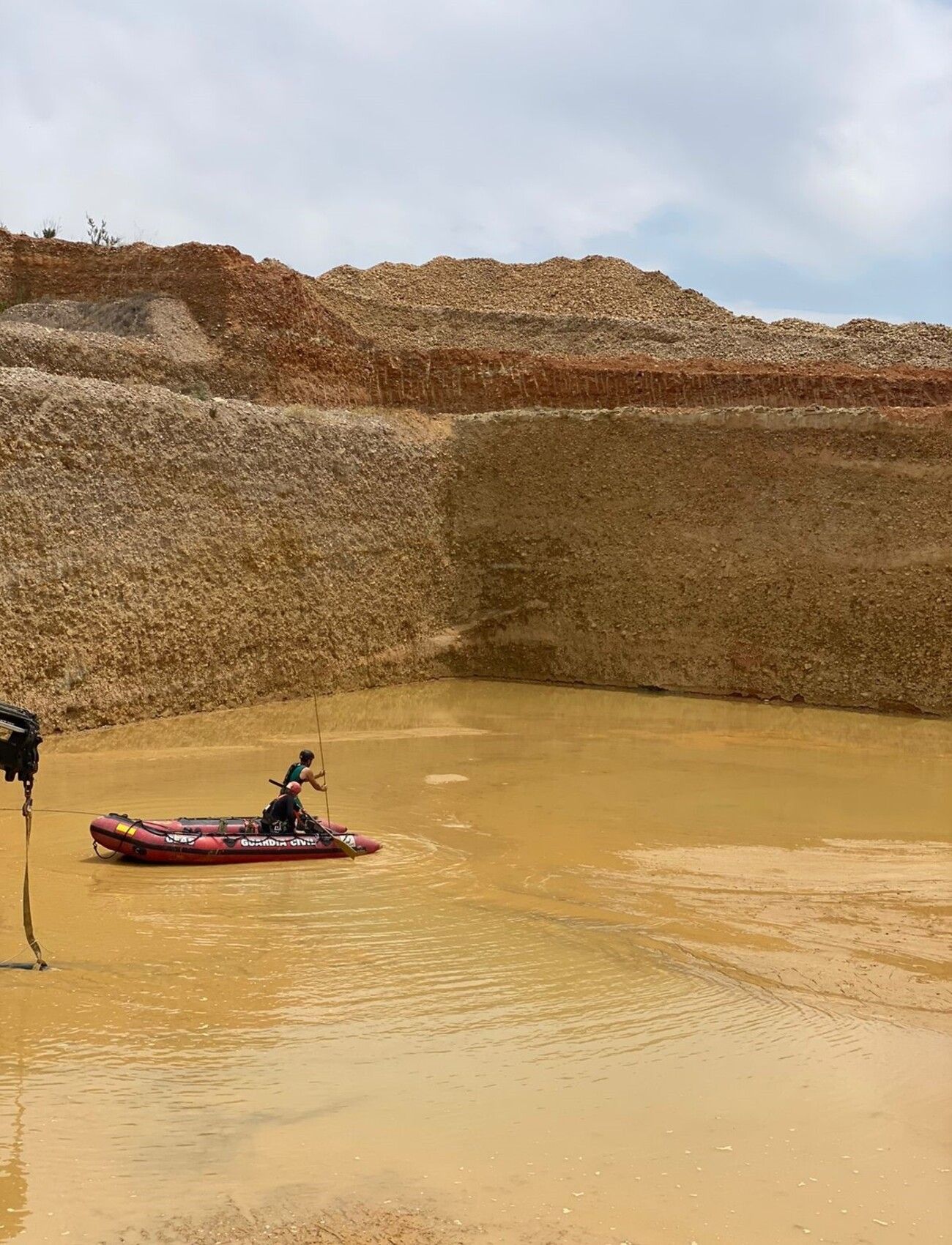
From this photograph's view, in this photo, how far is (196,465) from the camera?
794 inches

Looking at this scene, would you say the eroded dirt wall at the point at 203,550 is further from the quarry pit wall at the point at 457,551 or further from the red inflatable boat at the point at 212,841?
the red inflatable boat at the point at 212,841

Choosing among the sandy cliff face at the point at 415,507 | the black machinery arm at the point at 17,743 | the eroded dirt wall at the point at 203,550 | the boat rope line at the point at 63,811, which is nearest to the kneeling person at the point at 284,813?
the boat rope line at the point at 63,811

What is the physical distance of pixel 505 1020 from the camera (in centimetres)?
799

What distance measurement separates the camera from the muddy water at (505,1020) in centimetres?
582

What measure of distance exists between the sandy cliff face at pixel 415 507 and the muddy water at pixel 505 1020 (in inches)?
184

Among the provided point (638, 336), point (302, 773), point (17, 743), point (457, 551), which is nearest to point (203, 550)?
point (457, 551)

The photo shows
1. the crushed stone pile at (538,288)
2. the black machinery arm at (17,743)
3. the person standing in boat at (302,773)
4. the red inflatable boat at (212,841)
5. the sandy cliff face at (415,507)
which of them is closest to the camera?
the black machinery arm at (17,743)

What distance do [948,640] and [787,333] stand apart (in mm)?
14793

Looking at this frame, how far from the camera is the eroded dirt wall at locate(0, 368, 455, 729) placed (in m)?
17.6

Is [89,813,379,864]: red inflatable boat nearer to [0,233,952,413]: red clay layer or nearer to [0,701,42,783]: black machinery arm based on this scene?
[0,701,42,783]: black machinery arm

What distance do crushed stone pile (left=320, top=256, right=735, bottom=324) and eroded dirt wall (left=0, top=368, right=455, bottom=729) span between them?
14566 mm

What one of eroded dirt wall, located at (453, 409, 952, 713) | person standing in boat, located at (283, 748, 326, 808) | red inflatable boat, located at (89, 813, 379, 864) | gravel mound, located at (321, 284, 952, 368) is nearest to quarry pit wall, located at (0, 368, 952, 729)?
eroded dirt wall, located at (453, 409, 952, 713)

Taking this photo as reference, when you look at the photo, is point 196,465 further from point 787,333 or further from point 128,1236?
point 787,333

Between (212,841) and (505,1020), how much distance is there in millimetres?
4380
